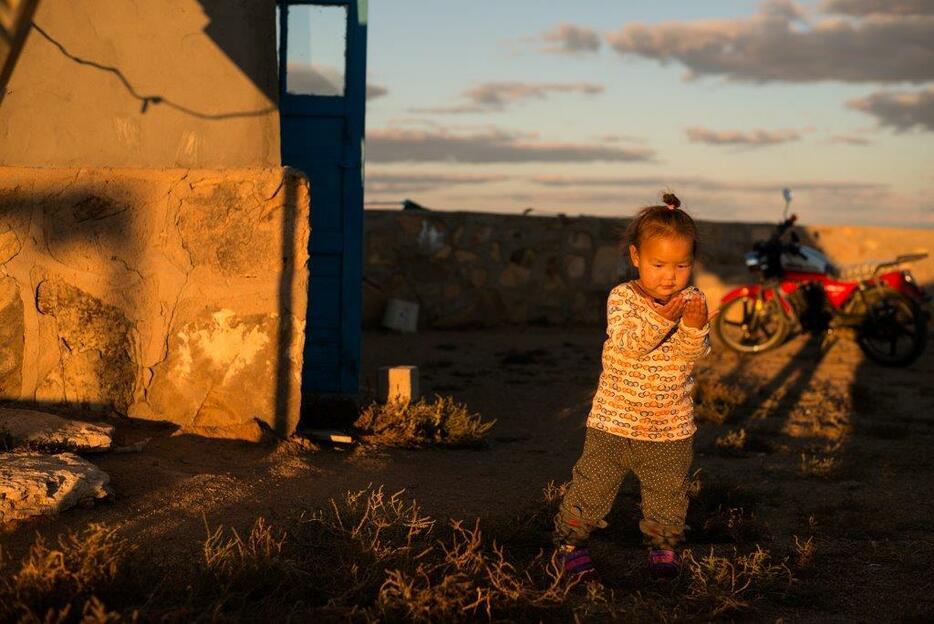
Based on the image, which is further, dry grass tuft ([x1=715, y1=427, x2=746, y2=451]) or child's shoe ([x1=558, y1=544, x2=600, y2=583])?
dry grass tuft ([x1=715, y1=427, x2=746, y2=451])

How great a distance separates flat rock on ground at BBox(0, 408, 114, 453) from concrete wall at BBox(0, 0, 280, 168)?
148cm


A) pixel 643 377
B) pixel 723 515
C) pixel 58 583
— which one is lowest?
pixel 723 515

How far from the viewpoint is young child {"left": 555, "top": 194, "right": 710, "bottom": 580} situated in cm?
397

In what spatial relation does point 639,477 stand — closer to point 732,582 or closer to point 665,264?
point 732,582

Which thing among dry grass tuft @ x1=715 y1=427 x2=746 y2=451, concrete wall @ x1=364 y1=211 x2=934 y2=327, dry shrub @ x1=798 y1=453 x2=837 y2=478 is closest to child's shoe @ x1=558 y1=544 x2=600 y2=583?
dry shrub @ x1=798 y1=453 x2=837 y2=478

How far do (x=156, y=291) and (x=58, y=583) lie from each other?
8.74ft

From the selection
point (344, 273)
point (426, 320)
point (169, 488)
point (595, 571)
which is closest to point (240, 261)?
point (169, 488)

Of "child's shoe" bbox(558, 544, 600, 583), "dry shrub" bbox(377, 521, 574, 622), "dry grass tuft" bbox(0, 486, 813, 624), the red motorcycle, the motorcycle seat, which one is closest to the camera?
"dry grass tuft" bbox(0, 486, 813, 624)

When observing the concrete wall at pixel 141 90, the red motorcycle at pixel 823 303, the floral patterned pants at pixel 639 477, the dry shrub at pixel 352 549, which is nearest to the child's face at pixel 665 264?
the floral patterned pants at pixel 639 477

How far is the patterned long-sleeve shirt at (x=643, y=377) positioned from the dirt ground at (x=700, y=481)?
1.79ft

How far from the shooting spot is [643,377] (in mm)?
4066

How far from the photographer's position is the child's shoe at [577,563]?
3938mm

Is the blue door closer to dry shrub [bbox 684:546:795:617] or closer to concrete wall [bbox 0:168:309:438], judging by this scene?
concrete wall [bbox 0:168:309:438]

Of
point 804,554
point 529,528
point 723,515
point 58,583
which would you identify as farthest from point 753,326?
point 58,583
